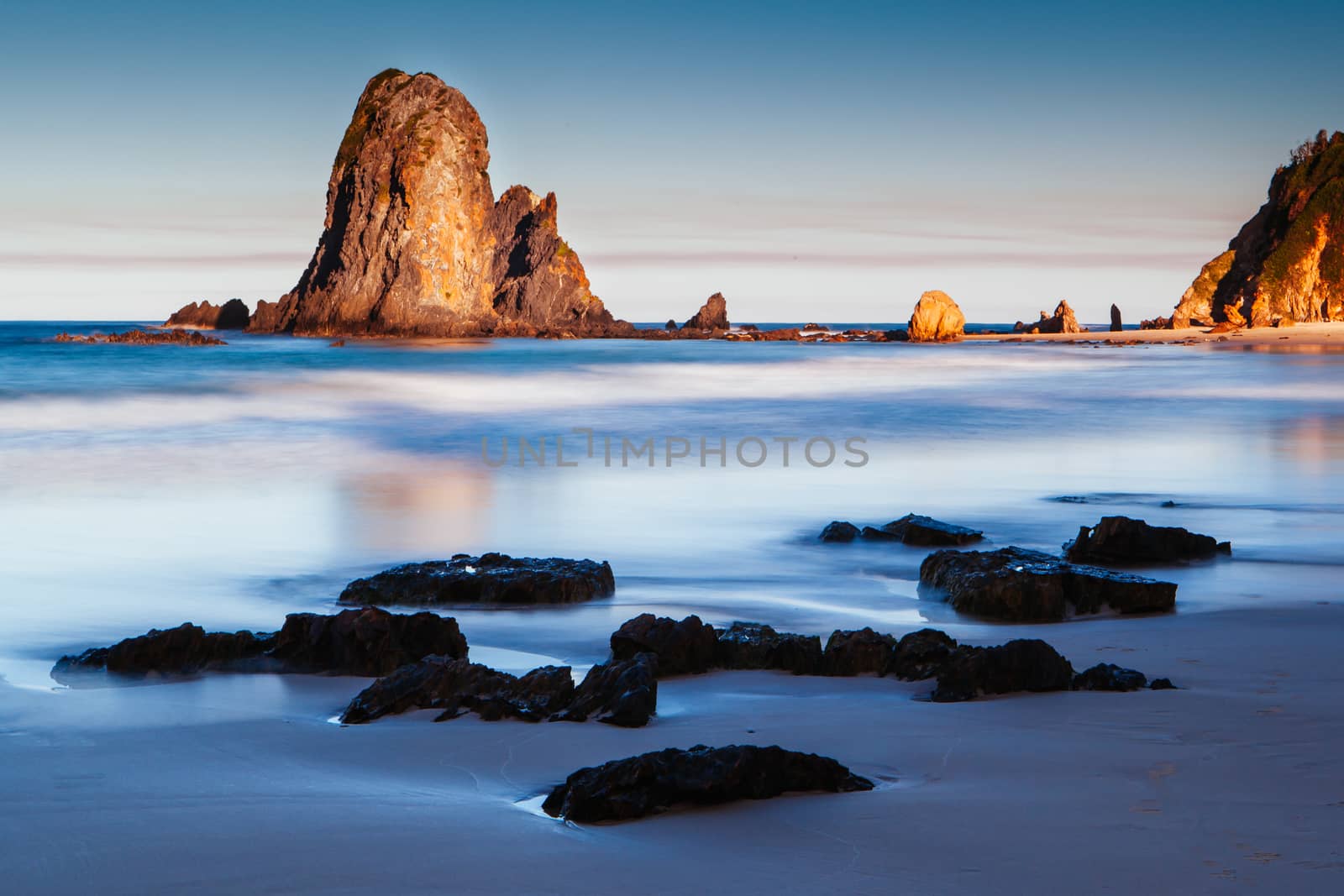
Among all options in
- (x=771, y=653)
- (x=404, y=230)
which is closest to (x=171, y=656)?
(x=771, y=653)

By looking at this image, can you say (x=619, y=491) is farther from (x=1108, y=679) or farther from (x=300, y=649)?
(x=1108, y=679)

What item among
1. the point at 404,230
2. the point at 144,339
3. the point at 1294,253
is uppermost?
the point at 404,230

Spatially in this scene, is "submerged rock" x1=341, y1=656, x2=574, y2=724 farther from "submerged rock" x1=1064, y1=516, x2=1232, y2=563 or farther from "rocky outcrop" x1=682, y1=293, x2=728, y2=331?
"rocky outcrop" x1=682, y1=293, x2=728, y2=331

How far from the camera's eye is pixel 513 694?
14.3 feet

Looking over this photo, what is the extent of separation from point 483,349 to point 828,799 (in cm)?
6257

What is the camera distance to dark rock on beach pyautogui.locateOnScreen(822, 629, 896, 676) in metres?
4.98

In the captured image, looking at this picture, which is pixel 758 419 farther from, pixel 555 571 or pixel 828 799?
pixel 828 799

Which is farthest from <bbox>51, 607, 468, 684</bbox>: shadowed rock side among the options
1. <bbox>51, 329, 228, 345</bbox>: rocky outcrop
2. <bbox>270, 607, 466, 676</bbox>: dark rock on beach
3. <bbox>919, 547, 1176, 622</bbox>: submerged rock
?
<bbox>51, 329, 228, 345</bbox>: rocky outcrop

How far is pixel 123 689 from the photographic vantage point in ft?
16.0

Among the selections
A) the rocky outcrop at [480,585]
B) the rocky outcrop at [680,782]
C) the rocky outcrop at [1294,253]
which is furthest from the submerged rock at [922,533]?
the rocky outcrop at [1294,253]

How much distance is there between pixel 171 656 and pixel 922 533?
499 centimetres

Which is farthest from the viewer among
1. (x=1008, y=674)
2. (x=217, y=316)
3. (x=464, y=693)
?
(x=217, y=316)

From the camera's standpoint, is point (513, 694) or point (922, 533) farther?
point (922, 533)

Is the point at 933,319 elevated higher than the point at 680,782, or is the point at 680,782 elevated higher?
the point at 933,319
